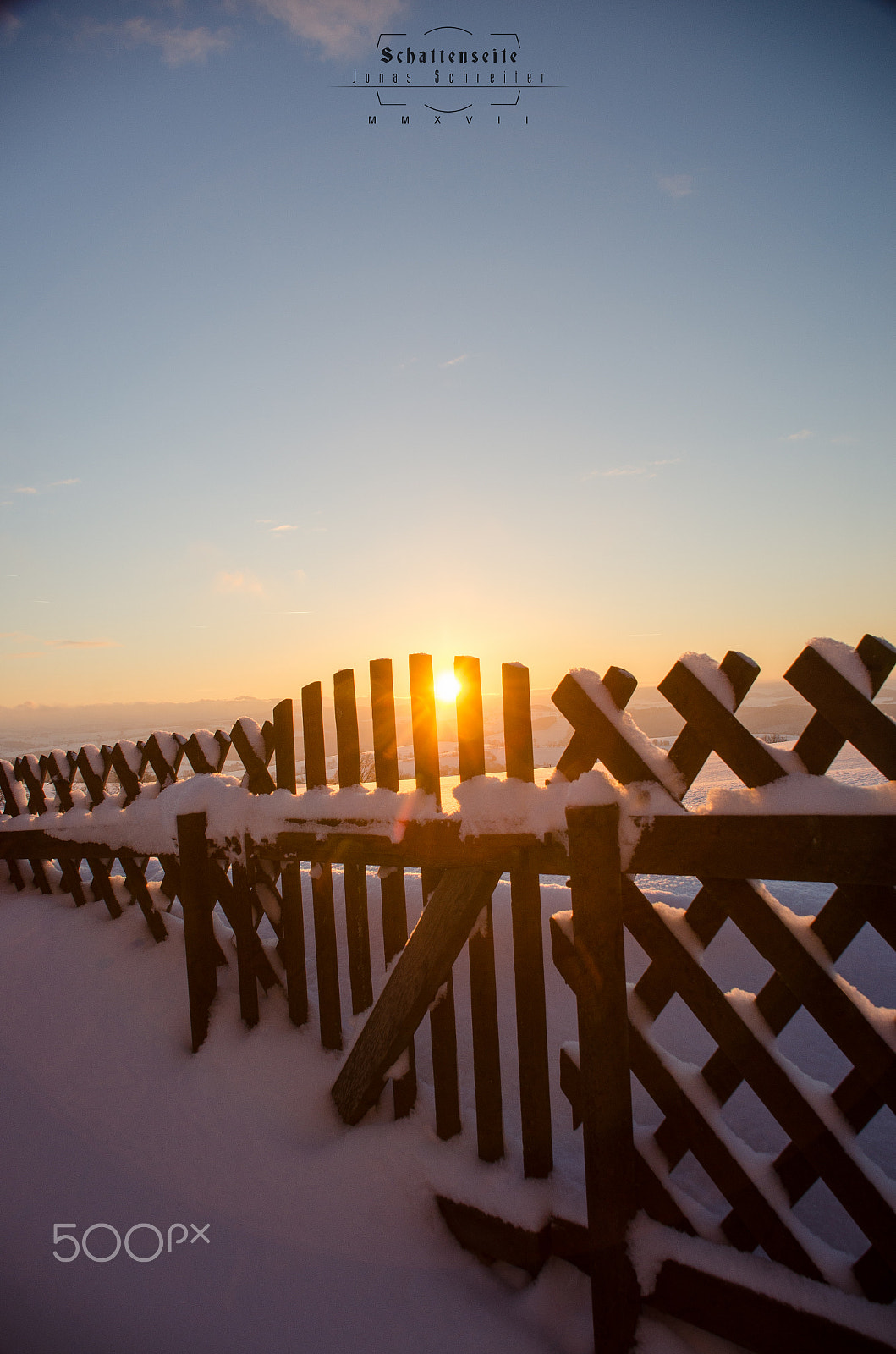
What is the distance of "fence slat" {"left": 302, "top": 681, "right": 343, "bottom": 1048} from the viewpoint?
256 cm

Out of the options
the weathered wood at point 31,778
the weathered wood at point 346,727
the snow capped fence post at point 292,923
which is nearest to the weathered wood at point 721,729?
the weathered wood at point 346,727

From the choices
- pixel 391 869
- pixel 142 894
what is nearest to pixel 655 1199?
pixel 391 869

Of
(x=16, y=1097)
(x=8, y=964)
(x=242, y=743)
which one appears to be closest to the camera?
(x=16, y=1097)

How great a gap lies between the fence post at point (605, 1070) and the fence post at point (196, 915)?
190 cm

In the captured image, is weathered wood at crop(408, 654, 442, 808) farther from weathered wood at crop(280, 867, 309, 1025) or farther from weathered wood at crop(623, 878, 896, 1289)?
weathered wood at crop(280, 867, 309, 1025)

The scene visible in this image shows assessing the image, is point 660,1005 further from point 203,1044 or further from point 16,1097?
point 16,1097

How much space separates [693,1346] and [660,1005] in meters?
0.85

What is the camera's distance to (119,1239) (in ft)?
6.51

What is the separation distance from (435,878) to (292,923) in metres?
0.90

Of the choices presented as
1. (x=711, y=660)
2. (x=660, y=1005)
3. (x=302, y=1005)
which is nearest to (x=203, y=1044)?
(x=302, y=1005)

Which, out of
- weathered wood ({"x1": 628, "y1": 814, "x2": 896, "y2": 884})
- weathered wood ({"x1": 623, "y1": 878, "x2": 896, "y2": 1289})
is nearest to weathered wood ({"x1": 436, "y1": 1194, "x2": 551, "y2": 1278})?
weathered wood ({"x1": 623, "y1": 878, "x2": 896, "y2": 1289})

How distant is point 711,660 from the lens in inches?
67.1

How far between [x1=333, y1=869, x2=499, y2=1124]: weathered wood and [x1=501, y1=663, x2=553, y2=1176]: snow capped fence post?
0.17 m

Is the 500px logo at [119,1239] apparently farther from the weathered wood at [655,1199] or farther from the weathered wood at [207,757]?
the weathered wood at [207,757]
